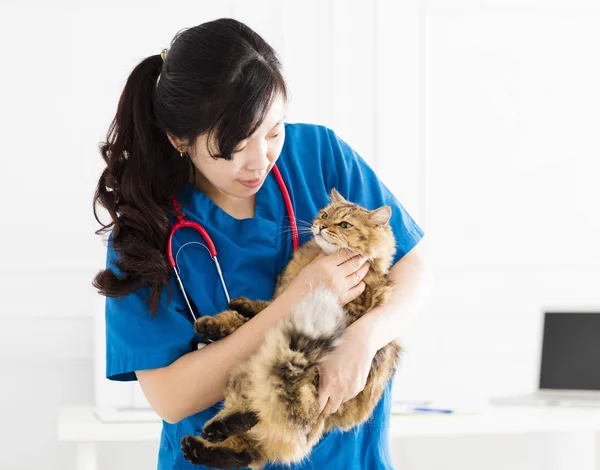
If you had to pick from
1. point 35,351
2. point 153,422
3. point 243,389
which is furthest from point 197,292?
point 35,351

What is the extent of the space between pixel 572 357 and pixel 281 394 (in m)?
1.91

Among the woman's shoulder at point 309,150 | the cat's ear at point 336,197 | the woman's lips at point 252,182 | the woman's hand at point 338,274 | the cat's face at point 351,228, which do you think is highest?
the woman's shoulder at point 309,150

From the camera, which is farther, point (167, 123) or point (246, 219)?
point (246, 219)

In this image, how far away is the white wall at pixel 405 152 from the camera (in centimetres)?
301

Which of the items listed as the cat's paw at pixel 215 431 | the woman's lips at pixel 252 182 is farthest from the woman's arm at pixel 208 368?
the woman's lips at pixel 252 182

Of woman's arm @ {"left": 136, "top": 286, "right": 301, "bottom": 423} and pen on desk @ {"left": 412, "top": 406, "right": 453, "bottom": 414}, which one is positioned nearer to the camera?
woman's arm @ {"left": 136, "top": 286, "right": 301, "bottom": 423}

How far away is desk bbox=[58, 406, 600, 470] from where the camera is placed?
8.31 ft

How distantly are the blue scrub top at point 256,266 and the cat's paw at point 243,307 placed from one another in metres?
0.04

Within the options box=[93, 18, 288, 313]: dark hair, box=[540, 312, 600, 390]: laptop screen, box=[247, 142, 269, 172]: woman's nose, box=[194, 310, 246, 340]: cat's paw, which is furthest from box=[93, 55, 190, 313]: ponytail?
box=[540, 312, 600, 390]: laptop screen

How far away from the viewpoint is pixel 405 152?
10.7ft

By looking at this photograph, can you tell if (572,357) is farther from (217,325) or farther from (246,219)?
(217,325)

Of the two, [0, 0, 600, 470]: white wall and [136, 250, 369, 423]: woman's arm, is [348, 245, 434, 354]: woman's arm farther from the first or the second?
[0, 0, 600, 470]: white wall

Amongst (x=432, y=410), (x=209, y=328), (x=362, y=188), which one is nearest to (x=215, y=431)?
(x=209, y=328)

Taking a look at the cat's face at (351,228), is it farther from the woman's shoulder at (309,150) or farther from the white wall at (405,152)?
the white wall at (405,152)
